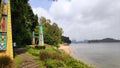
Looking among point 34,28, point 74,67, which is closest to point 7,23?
point 74,67

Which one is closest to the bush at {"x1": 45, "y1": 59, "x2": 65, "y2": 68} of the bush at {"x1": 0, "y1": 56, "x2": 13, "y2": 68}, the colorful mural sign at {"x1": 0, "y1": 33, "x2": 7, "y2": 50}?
the bush at {"x1": 0, "y1": 56, "x2": 13, "y2": 68}

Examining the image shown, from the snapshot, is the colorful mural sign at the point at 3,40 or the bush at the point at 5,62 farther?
the colorful mural sign at the point at 3,40

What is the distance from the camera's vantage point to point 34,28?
234 ft

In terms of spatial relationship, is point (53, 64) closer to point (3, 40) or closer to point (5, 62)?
point (5, 62)

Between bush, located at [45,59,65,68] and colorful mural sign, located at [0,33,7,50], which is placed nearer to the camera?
colorful mural sign, located at [0,33,7,50]

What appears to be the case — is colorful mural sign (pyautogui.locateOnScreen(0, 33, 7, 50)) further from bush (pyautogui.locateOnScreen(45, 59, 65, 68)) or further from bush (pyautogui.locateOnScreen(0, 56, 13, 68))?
bush (pyautogui.locateOnScreen(45, 59, 65, 68))

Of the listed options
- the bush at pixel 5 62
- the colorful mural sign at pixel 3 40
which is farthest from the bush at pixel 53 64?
the colorful mural sign at pixel 3 40

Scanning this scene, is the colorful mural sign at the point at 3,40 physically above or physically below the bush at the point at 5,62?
above

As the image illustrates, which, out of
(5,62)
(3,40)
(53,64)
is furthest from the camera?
(53,64)

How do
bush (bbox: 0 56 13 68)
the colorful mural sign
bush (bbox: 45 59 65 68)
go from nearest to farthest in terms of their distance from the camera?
bush (bbox: 0 56 13 68), the colorful mural sign, bush (bbox: 45 59 65 68)

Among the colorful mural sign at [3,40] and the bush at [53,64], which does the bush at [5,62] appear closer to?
the colorful mural sign at [3,40]

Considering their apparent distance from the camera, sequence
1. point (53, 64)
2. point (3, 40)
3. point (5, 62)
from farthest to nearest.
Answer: point (53, 64) < point (3, 40) < point (5, 62)

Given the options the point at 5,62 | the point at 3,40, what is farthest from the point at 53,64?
the point at 3,40

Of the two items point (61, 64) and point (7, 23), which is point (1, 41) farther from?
point (61, 64)
